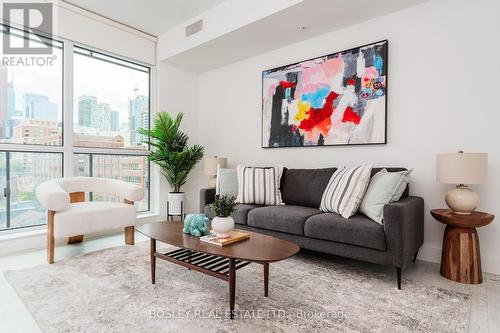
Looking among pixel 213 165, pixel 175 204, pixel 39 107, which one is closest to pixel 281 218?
pixel 213 165

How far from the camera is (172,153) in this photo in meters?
3.98

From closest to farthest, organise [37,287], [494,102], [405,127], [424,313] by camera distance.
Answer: [424,313]
[37,287]
[494,102]
[405,127]

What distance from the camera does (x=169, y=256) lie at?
6.84 ft

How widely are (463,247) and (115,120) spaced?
→ 4259 mm

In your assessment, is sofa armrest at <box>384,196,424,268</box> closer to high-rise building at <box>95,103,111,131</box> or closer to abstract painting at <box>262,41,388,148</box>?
Answer: abstract painting at <box>262,41,388,148</box>

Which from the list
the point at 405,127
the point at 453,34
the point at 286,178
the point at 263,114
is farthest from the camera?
the point at 263,114

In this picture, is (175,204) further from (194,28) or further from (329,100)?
(329,100)

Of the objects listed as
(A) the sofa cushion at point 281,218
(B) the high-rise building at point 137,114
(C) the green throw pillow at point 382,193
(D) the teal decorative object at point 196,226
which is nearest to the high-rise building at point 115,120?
(B) the high-rise building at point 137,114

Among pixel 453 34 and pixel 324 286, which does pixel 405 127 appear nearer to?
pixel 453 34

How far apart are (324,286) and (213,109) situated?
3318 millimetres

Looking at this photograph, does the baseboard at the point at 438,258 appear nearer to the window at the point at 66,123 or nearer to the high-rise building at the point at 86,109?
the window at the point at 66,123

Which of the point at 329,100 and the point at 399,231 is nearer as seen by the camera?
the point at 399,231

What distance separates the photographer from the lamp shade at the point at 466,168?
2115mm

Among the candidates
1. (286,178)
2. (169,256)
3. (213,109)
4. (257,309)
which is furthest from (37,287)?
(213,109)
